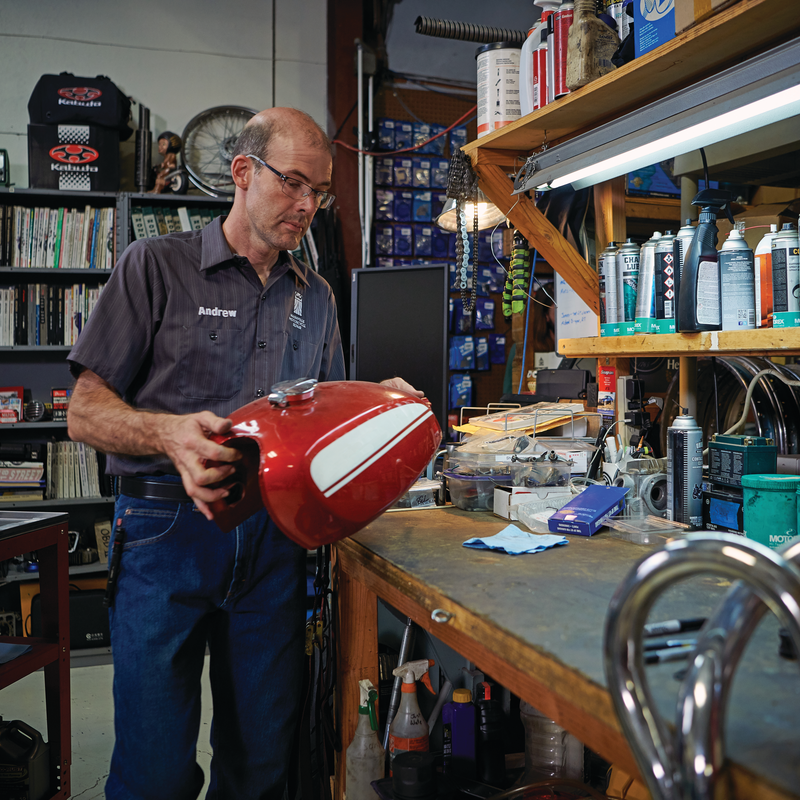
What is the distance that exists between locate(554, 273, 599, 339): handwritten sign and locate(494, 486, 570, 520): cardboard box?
805mm

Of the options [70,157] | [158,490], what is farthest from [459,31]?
[158,490]

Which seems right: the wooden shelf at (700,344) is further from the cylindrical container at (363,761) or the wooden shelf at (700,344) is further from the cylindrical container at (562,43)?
the cylindrical container at (363,761)

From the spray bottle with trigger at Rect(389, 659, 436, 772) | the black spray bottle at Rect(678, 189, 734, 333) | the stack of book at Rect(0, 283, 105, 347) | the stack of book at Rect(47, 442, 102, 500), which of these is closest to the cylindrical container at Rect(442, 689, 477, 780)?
the spray bottle with trigger at Rect(389, 659, 436, 772)

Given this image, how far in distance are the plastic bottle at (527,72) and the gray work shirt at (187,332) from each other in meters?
0.76

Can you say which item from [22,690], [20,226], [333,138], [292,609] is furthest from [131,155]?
[292,609]

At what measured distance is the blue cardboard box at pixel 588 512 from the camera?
137cm

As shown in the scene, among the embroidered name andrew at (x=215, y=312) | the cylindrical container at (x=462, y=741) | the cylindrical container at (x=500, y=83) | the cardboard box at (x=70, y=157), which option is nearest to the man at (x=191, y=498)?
the embroidered name andrew at (x=215, y=312)

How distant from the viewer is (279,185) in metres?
1.49

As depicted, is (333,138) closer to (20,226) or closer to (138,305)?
(20,226)

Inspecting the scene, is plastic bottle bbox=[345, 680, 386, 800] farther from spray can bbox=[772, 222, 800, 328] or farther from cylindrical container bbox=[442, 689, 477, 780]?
spray can bbox=[772, 222, 800, 328]

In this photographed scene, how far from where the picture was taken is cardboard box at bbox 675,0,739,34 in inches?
47.7

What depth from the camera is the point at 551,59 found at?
66.2 inches

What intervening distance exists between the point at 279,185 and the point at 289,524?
795 mm

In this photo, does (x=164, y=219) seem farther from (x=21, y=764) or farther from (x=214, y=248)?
(x=21, y=764)
